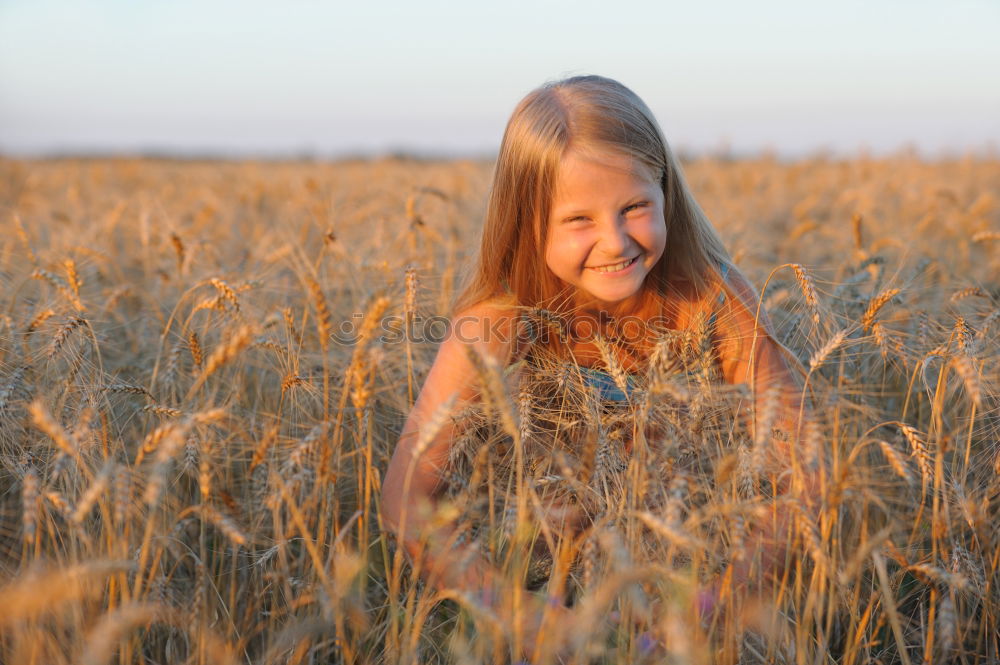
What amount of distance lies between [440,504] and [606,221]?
78 cm

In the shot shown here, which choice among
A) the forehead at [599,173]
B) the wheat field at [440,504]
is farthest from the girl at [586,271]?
the wheat field at [440,504]

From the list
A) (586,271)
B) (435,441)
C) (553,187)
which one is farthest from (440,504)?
(553,187)

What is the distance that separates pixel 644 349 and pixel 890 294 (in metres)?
0.61

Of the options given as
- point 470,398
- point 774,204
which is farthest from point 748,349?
point 774,204

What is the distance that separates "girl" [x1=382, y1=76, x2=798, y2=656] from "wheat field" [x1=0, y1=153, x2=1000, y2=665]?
11cm

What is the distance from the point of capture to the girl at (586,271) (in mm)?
1707

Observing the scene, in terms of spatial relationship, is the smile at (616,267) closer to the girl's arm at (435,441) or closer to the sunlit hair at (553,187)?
the sunlit hair at (553,187)

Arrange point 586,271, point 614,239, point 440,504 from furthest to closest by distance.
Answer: point 586,271 < point 614,239 < point 440,504

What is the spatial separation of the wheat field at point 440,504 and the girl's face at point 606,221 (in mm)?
292

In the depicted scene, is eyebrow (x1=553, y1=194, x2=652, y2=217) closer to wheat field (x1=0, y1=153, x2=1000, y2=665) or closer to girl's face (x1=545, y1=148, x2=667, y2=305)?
girl's face (x1=545, y1=148, x2=667, y2=305)

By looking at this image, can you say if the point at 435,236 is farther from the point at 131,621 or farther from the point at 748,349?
the point at 131,621

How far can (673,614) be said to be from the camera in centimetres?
96

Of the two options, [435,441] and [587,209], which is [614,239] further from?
[435,441]

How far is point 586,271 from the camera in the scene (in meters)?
1.86
